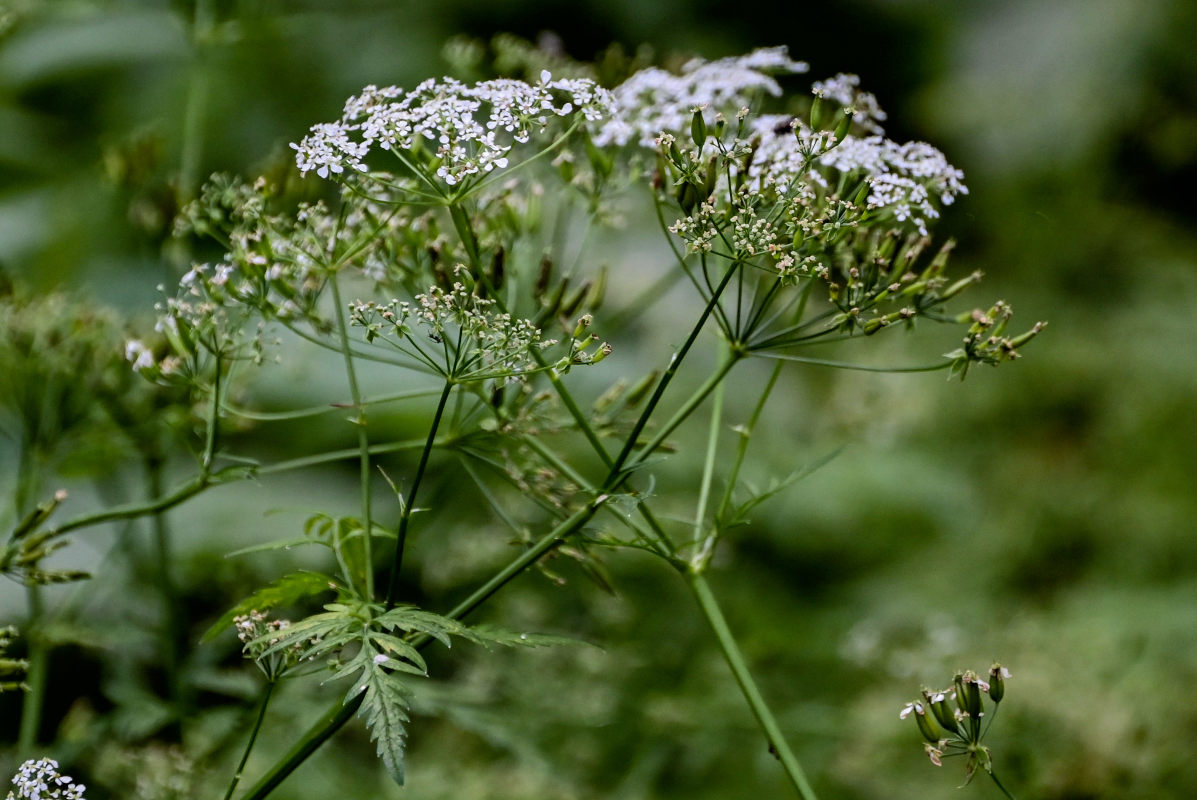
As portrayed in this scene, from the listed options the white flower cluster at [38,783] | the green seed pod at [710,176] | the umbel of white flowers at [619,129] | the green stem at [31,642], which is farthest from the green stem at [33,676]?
the green seed pod at [710,176]

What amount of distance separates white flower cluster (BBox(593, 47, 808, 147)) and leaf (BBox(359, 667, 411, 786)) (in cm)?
66

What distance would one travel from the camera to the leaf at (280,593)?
98 centimetres

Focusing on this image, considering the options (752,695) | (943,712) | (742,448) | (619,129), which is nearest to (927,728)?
(943,712)

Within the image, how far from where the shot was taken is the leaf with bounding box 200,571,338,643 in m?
0.98

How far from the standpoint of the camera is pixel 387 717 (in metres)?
0.87

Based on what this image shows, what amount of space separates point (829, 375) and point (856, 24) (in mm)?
2767

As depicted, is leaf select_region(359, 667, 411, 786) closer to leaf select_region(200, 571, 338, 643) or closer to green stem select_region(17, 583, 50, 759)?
leaf select_region(200, 571, 338, 643)

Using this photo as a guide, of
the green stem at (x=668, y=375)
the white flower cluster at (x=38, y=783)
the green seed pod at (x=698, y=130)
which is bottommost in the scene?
the white flower cluster at (x=38, y=783)

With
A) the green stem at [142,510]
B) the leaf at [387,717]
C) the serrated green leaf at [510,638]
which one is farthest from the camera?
the green stem at [142,510]

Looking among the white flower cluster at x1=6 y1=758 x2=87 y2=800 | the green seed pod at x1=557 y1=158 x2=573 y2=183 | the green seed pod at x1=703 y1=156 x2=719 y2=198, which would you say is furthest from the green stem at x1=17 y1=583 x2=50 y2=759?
the green seed pod at x1=703 y1=156 x2=719 y2=198

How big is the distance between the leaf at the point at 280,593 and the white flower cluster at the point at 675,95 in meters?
0.61

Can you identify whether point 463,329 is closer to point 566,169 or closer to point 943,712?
point 566,169

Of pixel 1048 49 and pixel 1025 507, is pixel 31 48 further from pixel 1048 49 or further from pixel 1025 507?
pixel 1048 49

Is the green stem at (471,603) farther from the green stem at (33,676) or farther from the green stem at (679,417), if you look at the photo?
the green stem at (33,676)
